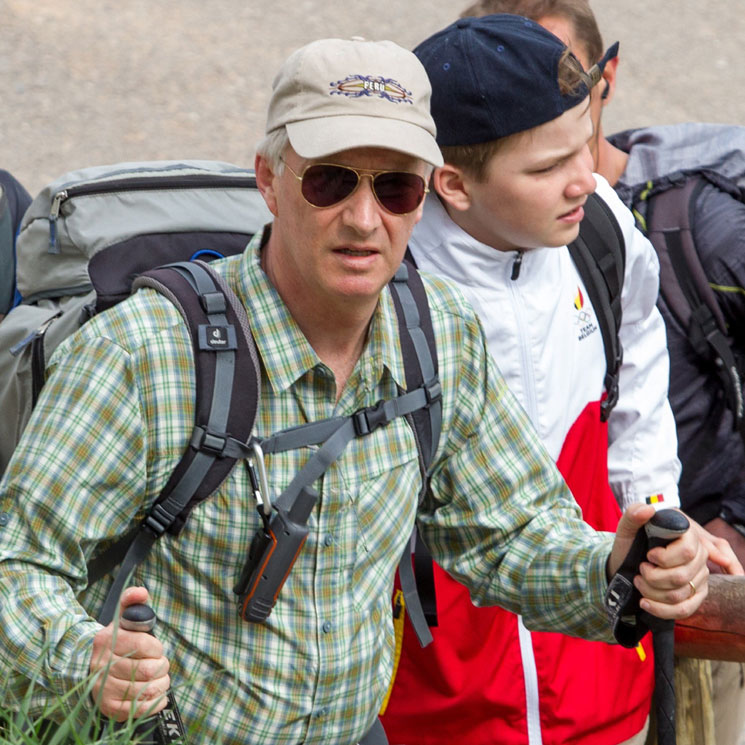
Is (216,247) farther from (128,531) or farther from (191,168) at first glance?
(128,531)

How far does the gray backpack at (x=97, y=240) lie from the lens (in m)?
2.61

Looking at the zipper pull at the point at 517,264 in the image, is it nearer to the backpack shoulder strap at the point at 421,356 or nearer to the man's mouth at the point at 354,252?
the backpack shoulder strap at the point at 421,356

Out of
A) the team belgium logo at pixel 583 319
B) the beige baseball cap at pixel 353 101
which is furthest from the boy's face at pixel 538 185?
the beige baseball cap at pixel 353 101

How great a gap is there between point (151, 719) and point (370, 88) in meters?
1.04

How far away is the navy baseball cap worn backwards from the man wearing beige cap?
1.28 ft

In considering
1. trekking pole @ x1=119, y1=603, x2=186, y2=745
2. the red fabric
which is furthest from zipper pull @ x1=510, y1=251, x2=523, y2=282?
trekking pole @ x1=119, y1=603, x2=186, y2=745

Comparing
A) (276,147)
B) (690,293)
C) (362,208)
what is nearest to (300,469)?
(362,208)

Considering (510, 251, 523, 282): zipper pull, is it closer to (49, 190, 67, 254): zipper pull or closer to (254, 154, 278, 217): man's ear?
(254, 154, 278, 217): man's ear

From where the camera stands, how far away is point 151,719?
6.25 feet

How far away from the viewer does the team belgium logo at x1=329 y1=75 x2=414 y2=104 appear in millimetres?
2207

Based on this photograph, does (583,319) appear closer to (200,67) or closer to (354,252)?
(354,252)

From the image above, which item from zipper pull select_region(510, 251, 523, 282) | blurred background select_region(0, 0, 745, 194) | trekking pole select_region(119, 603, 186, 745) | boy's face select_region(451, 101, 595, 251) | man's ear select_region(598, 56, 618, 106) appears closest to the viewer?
trekking pole select_region(119, 603, 186, 745)

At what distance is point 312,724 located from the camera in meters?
2.31

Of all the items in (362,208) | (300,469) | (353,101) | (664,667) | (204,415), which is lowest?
(664,667)
